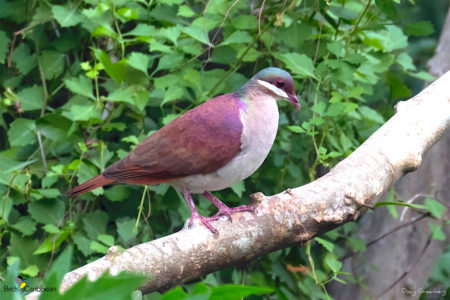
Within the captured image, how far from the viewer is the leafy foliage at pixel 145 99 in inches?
86.9

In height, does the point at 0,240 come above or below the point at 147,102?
below

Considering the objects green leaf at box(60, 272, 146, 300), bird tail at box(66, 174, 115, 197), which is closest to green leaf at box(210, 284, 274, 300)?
green leaf at box(60, 272, 146, 300)

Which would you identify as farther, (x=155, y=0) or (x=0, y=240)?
(x=155, y=0)

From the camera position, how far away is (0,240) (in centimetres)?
225

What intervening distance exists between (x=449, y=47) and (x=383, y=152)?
1273mm

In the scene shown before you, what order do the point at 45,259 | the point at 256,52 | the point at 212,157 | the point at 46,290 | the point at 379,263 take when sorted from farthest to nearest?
the point at 379,263 → the point at 256,52 → the point at 45,259 → the point at 212,157 → the point at 46,290

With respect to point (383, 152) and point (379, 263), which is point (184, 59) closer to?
point (383, 152)

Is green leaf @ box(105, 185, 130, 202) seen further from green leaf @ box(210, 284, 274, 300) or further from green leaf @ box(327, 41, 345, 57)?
green leaf @ box(210, 284, 274, 300)

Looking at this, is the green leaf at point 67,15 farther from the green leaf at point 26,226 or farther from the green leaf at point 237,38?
the green leaf at point 26,226

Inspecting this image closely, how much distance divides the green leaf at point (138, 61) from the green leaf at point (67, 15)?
0.32m

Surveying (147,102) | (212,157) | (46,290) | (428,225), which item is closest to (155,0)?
(147,102)

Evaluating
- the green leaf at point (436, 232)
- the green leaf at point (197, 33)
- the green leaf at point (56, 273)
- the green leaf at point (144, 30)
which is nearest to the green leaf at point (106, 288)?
the green leaf at point (56, 273)

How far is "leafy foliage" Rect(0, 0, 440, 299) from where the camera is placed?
221cm

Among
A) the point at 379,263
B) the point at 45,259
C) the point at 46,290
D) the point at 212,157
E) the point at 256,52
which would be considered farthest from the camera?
the point at 379,263
